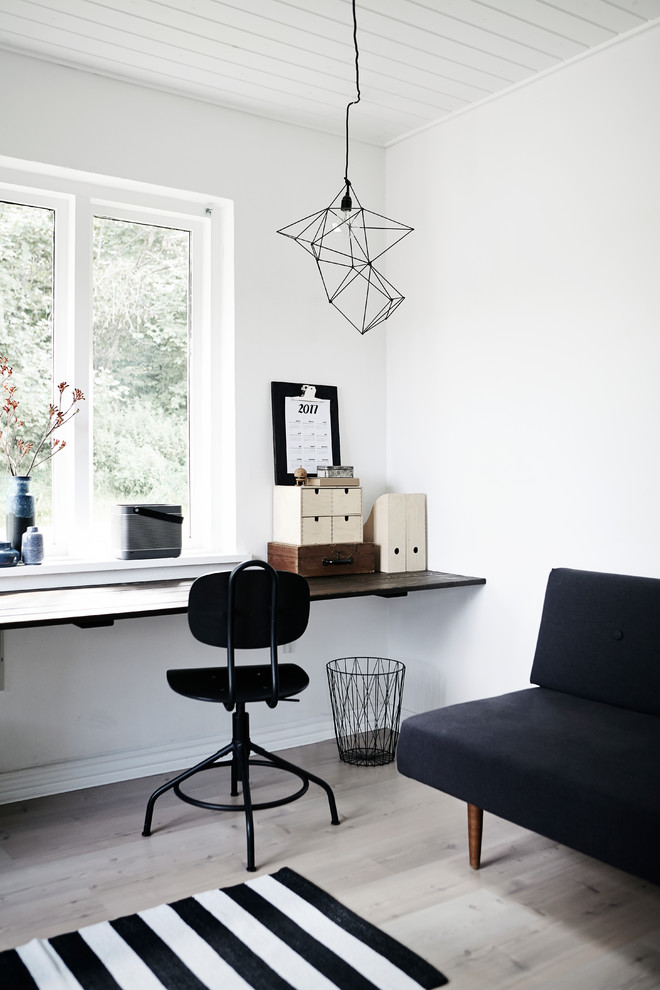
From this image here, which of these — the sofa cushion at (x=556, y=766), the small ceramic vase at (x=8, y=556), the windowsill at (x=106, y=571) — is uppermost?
the small ceramic vase at (x=8, y=556)

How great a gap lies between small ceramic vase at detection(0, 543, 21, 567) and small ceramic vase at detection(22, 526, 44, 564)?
0.03 metres

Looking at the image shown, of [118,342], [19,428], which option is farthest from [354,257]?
[19,428]

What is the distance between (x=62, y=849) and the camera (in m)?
2.54

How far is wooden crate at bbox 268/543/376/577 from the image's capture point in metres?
3.26

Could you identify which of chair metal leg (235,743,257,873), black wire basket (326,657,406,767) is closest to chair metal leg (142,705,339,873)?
chair metal leg (235,743,257,873)

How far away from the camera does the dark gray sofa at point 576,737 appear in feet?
6.32

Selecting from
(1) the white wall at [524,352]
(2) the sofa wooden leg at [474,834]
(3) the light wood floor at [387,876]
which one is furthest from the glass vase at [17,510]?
(2) the sofa wooden leg at [474,834]

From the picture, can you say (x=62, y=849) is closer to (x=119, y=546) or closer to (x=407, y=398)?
(x=119, y=546)

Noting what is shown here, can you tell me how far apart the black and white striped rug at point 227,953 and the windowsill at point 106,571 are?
3.87 feet

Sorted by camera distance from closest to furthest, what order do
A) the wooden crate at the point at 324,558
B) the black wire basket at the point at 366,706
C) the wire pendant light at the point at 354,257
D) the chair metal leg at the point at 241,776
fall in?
the chair metal leg at the point at 241,776 < the wooden crate at the point at 324,558 < the black wire basket at the point at 366,706 < the wire pendant light at the point at 354,257

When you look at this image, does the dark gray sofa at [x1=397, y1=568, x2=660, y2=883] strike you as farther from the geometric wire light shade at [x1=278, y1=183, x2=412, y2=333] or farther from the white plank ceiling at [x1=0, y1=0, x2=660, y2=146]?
the white plank ceiling at [x1=0, y1=0, x2=660, y2=146]

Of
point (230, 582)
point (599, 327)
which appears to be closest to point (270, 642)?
point (230, 582)

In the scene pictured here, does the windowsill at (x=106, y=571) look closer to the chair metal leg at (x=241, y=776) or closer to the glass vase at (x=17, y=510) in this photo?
the glass vase at (x=17, y=510)

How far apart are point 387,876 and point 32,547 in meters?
1.55
